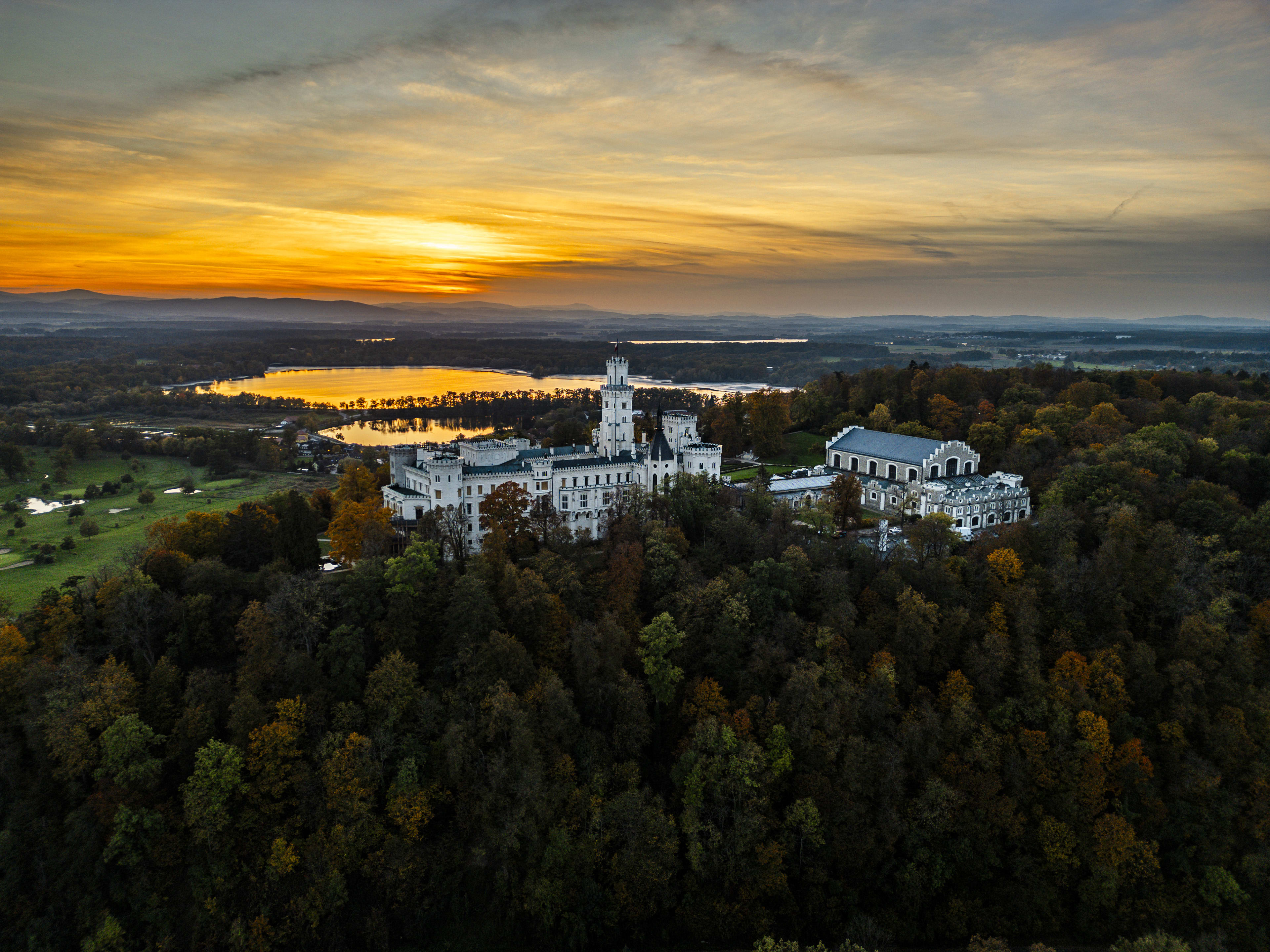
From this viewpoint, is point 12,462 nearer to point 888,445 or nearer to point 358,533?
point 358,533

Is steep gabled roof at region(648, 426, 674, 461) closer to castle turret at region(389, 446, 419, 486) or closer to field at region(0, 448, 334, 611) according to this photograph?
castle turret at region(389, 446, 419, 486)

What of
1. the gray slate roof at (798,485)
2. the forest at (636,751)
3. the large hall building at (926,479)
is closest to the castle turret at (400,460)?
the forest at (636,751)

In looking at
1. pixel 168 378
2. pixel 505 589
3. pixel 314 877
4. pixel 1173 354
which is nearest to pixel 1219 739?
pixel 505 589

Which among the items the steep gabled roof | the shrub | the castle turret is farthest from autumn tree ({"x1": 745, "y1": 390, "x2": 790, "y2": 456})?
the shrub

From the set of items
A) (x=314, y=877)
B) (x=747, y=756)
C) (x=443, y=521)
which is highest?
(x=443, y=521)

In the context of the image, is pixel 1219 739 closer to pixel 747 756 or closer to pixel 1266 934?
pixel 1266 934

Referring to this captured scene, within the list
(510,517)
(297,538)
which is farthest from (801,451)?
(297,538)

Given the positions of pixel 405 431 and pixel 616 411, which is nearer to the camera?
→ pixel 616 411
